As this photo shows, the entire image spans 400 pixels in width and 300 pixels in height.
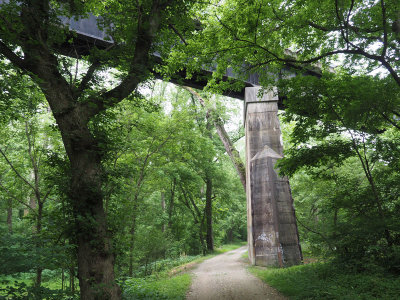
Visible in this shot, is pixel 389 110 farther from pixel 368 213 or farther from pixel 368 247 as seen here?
pixel 368 247

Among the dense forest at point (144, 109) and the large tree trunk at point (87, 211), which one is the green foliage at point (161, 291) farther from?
the large tree trunk at point (87, 211)

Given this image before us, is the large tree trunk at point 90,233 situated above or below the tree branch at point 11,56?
below

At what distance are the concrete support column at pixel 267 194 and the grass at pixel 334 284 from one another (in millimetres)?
2587

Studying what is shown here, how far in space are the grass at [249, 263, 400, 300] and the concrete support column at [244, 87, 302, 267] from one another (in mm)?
2587

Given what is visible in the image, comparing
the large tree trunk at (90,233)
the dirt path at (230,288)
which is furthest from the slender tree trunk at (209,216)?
the large tree trunk at (90,233)

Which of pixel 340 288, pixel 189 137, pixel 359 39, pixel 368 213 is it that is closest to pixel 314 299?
pixel 340 288

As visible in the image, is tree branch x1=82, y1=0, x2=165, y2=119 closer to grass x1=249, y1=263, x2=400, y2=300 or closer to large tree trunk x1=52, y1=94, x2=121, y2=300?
large tree trunk x1=52, y1=94, x2=121, y2=300

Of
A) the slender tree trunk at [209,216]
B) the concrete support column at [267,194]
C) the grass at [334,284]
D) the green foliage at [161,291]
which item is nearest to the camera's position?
the grass at [334,284]

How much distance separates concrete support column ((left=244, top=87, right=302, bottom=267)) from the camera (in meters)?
10.7

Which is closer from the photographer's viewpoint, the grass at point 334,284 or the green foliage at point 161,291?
the grass at point 334,284

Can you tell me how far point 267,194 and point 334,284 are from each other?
17.5 ft

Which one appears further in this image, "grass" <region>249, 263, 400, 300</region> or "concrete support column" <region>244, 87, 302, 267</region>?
"concrete support column" <region>244, 87, 302, 267</region>

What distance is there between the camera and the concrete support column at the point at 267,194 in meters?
10.7

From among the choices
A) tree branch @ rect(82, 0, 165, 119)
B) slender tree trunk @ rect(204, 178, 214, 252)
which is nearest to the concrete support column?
tree branch @ rect(82, 0, 165, 119)
